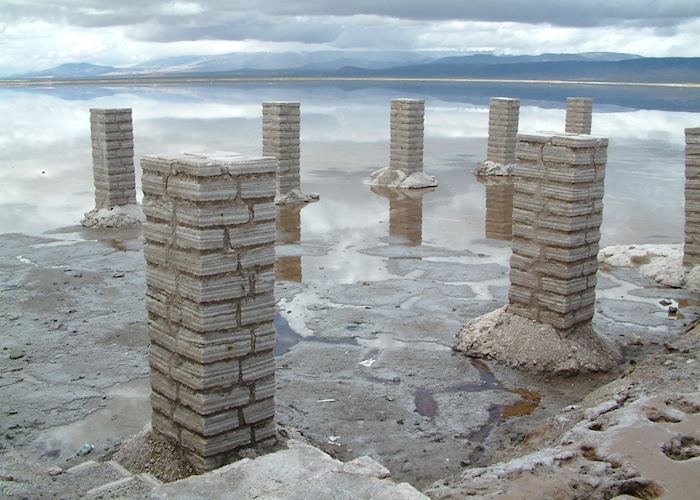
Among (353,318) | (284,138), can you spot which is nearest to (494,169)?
(284,138)

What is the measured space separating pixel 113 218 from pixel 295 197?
3.93 meters

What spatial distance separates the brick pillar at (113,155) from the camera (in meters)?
13.9

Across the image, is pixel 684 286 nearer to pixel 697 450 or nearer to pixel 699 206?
pixel 699 206

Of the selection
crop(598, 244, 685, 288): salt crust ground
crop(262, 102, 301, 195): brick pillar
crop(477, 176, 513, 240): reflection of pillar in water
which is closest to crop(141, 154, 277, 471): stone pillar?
crop(598, 244, 685, 288): salt crust ground

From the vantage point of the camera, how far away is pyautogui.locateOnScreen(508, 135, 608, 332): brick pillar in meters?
7.59

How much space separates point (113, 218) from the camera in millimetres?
13961

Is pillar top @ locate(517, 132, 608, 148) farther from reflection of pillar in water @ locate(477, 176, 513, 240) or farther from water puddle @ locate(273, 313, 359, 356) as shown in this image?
reflection of pillar in water @ locate(477, 176, 513, 240)

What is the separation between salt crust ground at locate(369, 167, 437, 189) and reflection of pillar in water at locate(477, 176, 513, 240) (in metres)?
1.46

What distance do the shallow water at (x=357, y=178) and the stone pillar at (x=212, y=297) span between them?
5.07 meters

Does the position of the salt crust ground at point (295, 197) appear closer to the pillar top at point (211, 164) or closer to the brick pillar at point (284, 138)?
the brick pillar at point (284, 138)

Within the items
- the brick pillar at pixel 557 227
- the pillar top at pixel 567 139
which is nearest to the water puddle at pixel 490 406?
the brick pillar at pixel 557 227

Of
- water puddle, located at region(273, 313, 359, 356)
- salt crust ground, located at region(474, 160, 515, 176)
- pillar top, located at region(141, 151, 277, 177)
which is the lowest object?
water puddle, located at region(273, 313, 359, 356)

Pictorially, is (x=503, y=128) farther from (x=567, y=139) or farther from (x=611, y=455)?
(x=611, y=455)

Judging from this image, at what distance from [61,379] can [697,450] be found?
5536 millimetres
